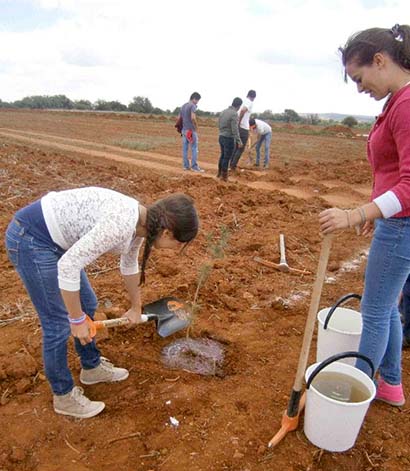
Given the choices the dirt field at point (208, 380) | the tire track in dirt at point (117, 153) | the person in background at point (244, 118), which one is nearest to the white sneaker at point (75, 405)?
the dirt field at point (208, 380)

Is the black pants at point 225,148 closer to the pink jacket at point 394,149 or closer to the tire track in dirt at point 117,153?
the tire track in dirt at point 117,153

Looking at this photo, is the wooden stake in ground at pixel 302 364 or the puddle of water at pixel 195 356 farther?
the puddle of water at pixel 195 356

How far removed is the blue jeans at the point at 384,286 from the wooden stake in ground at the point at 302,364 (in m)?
0.30

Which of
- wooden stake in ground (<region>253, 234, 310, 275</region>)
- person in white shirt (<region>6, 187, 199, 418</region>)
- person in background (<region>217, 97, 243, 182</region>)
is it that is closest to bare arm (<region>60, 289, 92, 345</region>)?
person in white shirt (<region>6, 187, 199, 418</region>)

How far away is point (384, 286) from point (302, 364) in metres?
0.56

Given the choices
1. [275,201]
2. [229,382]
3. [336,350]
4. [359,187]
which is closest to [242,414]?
[229,382]

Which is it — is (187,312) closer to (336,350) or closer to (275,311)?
(275,311)

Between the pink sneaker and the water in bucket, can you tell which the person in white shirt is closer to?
the water in bucket

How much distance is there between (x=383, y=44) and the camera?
183 cm

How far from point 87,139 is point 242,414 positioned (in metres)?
17.8

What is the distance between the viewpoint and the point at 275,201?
710 cm

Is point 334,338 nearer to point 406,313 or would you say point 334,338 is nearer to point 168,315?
point 406,313

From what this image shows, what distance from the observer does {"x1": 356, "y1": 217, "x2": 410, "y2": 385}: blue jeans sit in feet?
6.50

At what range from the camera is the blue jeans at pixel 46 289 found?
207 cm
